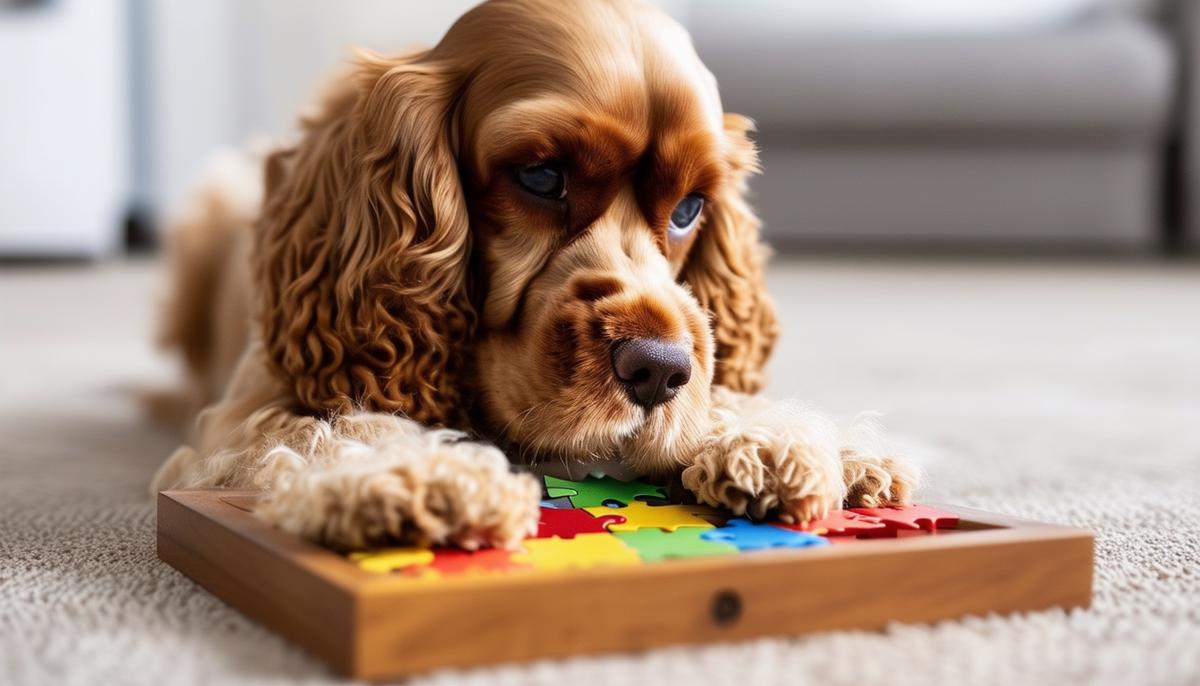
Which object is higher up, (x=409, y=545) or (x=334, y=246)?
(x=334, y=246)

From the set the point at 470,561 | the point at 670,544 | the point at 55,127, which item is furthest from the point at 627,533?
the point at 55,127

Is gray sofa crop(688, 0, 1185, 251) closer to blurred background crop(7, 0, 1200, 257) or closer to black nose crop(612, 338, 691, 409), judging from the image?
blurred background crop(7, 0, 1200, 257)

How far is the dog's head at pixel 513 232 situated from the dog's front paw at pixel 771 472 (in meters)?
0.06

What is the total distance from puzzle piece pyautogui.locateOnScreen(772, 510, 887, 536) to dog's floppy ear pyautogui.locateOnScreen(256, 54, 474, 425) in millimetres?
540

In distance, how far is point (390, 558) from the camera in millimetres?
1174

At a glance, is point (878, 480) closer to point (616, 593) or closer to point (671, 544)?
point (671, 544)

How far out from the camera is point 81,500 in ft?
6.42

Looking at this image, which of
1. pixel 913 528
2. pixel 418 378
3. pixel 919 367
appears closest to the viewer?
pixel 913 528

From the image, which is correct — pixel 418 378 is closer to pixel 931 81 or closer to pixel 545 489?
pixel 545 489

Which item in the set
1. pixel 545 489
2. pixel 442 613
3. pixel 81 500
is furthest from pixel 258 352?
pixel 442 613

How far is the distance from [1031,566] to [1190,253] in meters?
5.63

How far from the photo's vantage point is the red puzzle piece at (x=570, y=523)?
133cm

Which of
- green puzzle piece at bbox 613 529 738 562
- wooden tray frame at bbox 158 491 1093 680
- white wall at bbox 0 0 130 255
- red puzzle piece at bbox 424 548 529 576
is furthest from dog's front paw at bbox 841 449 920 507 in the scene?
white wall at bbox 0 0 130 255

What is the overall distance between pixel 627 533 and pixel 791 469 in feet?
0.69
